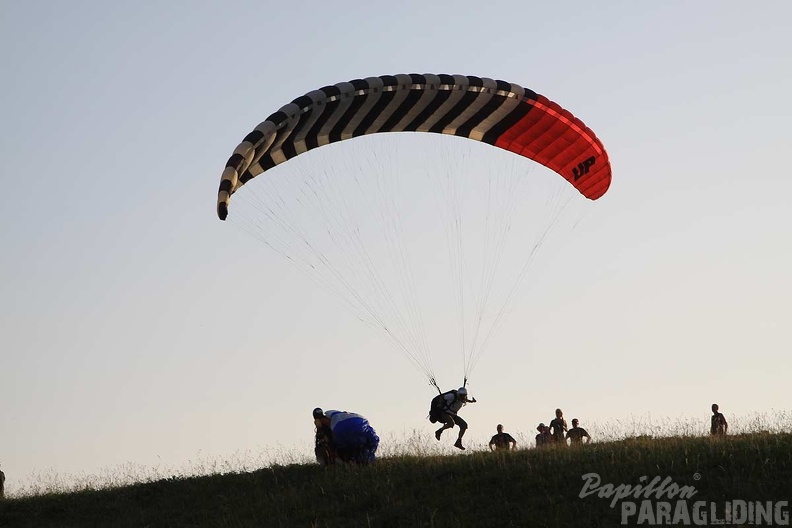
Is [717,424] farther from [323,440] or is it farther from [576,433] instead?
[323,440]

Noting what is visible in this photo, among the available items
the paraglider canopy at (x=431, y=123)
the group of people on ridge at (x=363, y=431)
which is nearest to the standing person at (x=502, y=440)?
the group of people on ridge at (x=363, y=431)

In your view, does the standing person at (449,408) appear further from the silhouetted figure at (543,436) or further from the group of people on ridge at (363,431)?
the silhouetted figure at (543,436)

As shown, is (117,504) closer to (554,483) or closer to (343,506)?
(343,506)

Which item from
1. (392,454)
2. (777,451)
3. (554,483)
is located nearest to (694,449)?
(777,451)

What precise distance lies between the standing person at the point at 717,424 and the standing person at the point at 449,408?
4374 millimetres

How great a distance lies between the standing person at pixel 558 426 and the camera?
21453 mm

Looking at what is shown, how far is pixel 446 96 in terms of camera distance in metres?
22.3

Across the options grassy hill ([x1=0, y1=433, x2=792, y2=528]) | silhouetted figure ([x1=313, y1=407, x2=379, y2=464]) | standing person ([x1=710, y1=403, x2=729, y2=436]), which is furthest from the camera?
standing person ([x1=710, y1=403, x2=729, y2=436])

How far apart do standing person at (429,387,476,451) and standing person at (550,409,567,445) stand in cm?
197

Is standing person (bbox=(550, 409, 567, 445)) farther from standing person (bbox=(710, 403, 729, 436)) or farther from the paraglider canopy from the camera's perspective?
the paraglider canopy

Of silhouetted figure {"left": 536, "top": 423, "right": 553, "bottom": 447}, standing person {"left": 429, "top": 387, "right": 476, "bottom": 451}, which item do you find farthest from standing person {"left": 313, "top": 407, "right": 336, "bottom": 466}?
silhouetted figure {"left": 536, "top": 423, "right": 553, "bottom": 447}

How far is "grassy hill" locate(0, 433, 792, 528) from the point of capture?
1465cm

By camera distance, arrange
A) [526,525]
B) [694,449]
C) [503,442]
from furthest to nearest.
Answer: [503,442] < [694,449] < [526,525]

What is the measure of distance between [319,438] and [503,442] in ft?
12.6
